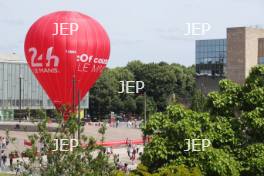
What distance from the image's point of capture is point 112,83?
12519 centimetres

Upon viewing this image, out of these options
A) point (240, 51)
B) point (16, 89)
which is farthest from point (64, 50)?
point (16, 89)

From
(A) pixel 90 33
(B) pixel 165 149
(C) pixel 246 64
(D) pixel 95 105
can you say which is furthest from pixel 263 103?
(D) pixel 95 105

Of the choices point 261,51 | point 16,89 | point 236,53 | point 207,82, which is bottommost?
point 16,89

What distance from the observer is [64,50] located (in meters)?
57.8

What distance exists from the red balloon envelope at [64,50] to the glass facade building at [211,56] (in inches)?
1999

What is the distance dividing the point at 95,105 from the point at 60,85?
2536 inches

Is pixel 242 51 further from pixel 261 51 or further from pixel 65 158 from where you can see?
pixel 65 158

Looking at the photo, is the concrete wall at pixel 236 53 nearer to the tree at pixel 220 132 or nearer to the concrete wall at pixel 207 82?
the concrete wall at pixel 207 82

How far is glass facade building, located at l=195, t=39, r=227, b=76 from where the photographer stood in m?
109

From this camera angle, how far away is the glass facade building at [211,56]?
109119 millimetres

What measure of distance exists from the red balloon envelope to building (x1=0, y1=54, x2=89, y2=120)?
49442 mm

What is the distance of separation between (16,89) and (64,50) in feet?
186

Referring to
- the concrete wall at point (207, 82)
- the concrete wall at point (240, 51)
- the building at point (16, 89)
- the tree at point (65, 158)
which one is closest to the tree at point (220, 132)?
the tree at point (65, 158)

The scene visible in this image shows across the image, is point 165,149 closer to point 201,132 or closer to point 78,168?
point 201,132
